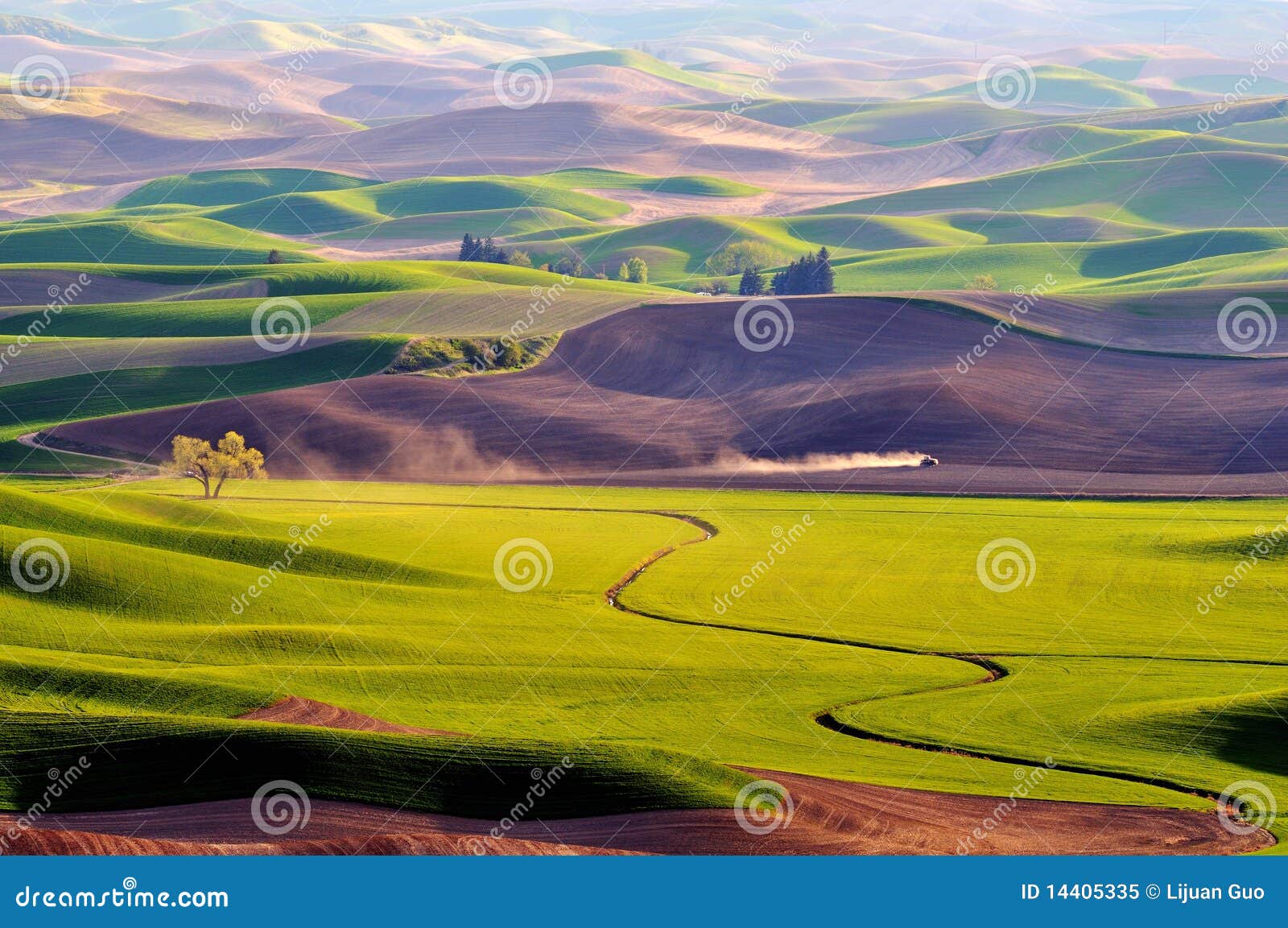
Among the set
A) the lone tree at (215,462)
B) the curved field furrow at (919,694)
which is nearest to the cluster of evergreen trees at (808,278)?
the lone tree at (215,462)

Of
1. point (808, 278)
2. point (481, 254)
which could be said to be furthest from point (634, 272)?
point (808, 278)

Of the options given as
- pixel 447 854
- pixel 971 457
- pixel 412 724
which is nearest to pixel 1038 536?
pixel 971 457

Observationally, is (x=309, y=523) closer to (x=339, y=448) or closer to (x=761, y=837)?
(x=339, y=448)

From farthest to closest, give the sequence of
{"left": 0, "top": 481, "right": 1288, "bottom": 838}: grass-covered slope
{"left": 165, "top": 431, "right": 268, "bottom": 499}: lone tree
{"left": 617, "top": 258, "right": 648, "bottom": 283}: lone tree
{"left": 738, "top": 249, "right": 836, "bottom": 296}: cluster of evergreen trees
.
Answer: {"left": 617, "top": 258, "right": 648, "bottom": 283}: lone tree
{"left": 738, "top": 249, "right": 836, "bottom": 296}: cluster of evergreen trees
{"left": 165, "top": 431, "right": 268, "bottom": 499}: lone tree
{"left": 0, "top": 481, "right": 1288, "bottom": 838}: grass-covered slope

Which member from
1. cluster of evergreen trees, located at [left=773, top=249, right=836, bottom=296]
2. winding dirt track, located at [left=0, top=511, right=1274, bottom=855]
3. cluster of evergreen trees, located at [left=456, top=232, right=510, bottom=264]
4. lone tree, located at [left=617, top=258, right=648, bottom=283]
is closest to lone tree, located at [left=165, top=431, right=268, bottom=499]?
winding dirt track, located at [left=0, top=511, right=1274, bottom=855]

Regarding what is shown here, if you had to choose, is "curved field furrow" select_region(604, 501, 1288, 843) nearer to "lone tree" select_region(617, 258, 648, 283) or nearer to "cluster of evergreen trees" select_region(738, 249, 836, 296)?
"cluster of evergreen trees" select_region(738, 249, 836, 296)

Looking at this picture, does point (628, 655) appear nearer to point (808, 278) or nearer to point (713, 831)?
point (713, 831)
